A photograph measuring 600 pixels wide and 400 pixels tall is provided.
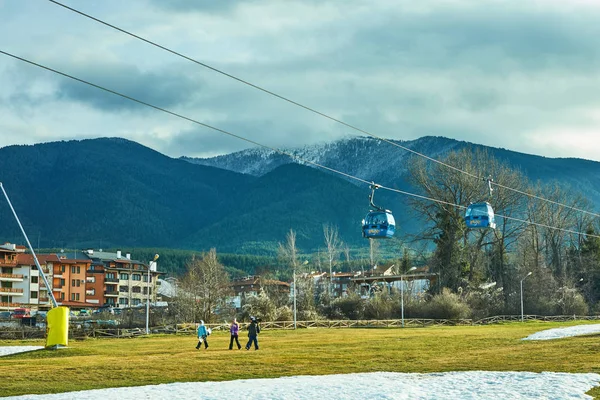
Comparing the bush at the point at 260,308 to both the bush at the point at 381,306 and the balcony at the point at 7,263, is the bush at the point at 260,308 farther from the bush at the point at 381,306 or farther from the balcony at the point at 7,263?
the balcony at the point at 7,263

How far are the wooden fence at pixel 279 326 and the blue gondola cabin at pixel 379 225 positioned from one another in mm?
40334

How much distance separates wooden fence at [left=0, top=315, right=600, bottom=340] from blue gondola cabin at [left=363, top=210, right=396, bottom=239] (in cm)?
4033

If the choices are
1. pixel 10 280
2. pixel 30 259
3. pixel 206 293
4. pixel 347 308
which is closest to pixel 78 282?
pixel 30 259

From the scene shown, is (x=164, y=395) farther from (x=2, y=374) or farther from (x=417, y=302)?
(x=417, y=302)

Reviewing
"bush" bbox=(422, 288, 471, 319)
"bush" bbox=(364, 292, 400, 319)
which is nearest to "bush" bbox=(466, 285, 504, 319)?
"bush" bbox=(422, 288, 471, 319)

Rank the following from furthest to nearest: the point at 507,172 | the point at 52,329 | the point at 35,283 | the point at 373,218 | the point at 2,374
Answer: the point at 35,283 → the point at 507,172 → the point at 52,329 → the point at 373,218 → the point at 2,374

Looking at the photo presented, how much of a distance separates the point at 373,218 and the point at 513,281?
7658 centimetres

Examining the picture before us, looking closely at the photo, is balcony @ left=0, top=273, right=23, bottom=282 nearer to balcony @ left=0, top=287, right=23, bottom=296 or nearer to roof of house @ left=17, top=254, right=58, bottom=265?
balcony @ left=0, top=287, right=23, bottom=296

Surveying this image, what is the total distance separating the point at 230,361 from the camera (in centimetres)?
A: 4297

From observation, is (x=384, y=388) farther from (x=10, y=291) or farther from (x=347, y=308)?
(x=10, y=291)

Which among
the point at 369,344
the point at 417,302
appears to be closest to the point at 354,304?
the point at 417,302

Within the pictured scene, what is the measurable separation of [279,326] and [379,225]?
5150 centimetres

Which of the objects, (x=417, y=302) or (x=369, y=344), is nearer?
(x=369, y=344)

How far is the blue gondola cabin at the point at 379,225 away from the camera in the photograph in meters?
47.2
